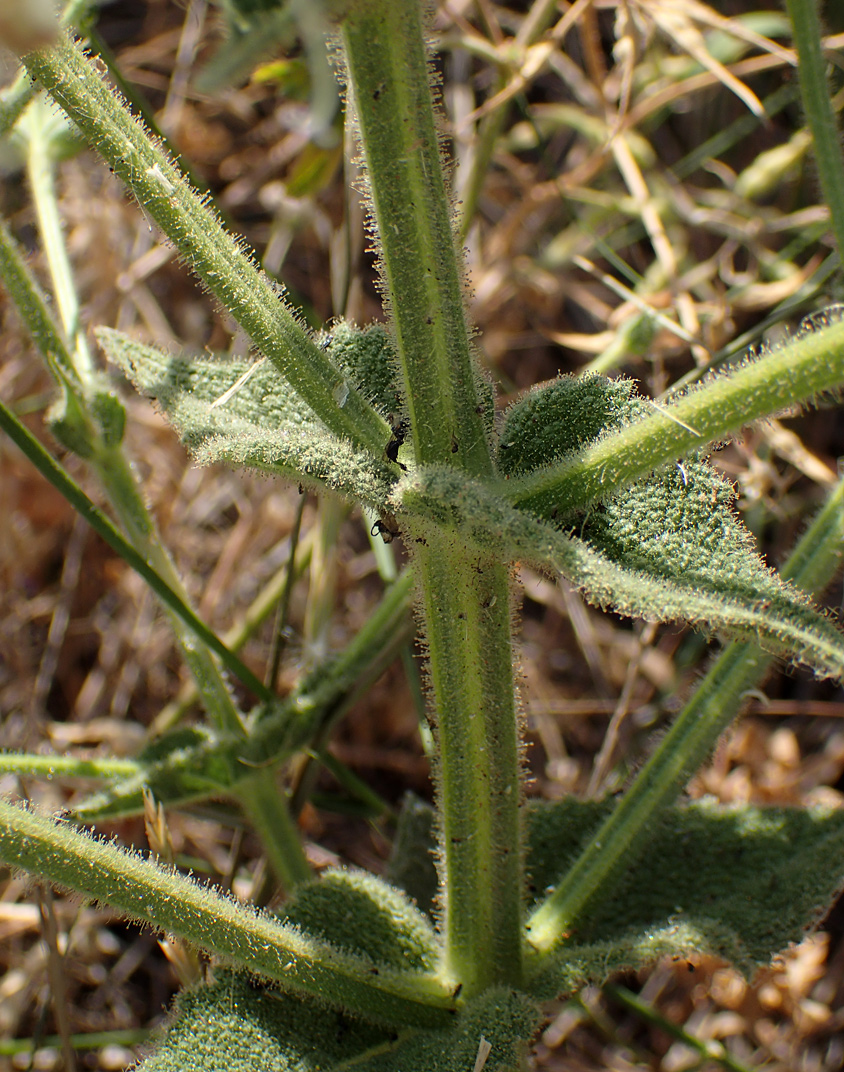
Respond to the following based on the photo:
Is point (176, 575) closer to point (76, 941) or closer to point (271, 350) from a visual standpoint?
point (271, 350)

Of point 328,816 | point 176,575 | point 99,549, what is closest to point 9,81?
point 176,575

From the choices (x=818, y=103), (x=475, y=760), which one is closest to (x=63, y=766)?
(x=475, y=760)

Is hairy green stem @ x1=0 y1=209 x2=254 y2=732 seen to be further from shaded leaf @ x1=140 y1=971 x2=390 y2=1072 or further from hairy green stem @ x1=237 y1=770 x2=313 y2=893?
shaded leaf @ x1=140 y1=971 x2=390 y2=1072

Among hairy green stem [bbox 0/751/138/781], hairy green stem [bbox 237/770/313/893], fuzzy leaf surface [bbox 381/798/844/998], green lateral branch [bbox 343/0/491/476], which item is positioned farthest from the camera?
hairy green stem [bbox 237/770/313/893]

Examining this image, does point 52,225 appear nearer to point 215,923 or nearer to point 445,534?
point 445,534

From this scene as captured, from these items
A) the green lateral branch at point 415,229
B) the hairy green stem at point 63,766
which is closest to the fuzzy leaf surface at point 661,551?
the green lateral branch at point 415,229

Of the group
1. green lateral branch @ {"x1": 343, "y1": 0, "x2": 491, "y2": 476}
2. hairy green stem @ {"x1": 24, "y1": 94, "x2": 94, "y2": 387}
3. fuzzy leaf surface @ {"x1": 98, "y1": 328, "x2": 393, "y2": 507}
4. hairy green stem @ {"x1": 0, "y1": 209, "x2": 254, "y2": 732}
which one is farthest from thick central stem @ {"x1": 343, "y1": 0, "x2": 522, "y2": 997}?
hairy green stem @ {"x1": 24, "y1": 94, "x2": 94, "y2": 387}
